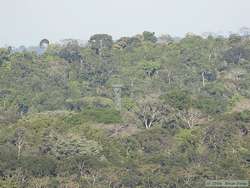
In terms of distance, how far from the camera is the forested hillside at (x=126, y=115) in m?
34.6

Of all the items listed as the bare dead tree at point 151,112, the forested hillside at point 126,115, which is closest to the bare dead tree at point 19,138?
the forested hillside at point 126,115

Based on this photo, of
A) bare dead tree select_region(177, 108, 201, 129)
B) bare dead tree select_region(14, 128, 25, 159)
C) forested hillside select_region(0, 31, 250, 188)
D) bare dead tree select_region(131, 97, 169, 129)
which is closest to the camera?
forested hillside select_region(0, 31, 250, 188)

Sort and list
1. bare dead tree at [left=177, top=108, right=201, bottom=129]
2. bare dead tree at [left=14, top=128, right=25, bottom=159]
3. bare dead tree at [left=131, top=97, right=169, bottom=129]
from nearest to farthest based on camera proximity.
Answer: bare dead tree at [left=14, top=128, right=25, bottom=159] < bare dead tree at [left=177, top=108, right=201, bottom=129] < bare dead tree at [left=131, top=97, right=169, bottom=129]

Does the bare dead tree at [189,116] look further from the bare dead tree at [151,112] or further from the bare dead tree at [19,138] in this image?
the bare dead tree at [19,138]

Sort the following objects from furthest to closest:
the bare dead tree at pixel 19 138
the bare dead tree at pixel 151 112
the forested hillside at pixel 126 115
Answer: the bare dead tree at pixel 151 112, the bare dead tree at pixel 19 138, the forested hillside at pixel 126 115

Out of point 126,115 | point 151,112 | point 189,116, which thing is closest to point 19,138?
point 126,115

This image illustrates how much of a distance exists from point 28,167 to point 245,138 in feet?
51.0

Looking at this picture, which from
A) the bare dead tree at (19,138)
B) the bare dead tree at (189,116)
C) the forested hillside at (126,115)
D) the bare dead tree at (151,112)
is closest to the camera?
the forested hillside at (126,115)

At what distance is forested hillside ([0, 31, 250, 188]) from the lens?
34.6m

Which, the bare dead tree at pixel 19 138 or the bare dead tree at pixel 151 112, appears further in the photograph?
the bare dead tree at pixel 151 112

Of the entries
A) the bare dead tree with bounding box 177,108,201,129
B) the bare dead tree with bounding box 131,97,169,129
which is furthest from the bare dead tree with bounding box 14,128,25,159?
the bare dead tree with bounding box 177,108,201,129

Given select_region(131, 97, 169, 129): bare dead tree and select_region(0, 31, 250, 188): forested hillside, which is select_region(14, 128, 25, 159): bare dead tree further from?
select_region(131, 97, 169, 129): bare dead tree

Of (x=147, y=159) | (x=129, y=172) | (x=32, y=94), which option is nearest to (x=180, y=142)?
(x=147, y=159)

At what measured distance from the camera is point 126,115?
51000 mm
